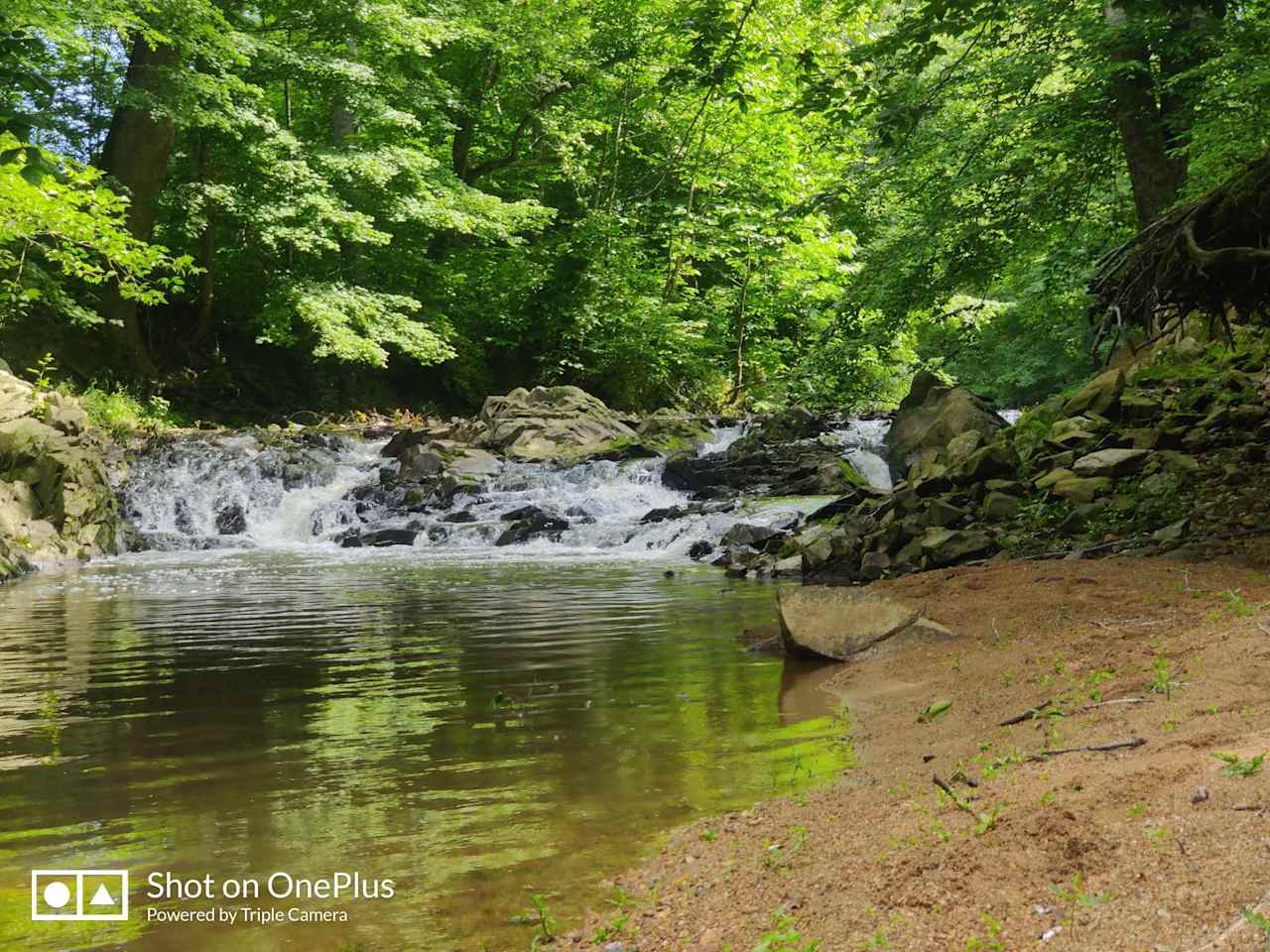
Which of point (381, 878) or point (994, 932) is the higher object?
point (994, 932)

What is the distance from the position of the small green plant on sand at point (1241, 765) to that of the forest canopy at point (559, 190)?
21.2ft

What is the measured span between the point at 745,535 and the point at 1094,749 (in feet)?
33.1

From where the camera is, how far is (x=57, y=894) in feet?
10.1

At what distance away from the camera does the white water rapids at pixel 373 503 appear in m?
15.9

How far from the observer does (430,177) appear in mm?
25312

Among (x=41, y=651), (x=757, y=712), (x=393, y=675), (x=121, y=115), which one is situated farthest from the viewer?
(x=121, y=115)

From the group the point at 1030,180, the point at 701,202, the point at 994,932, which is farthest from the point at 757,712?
the point at 701,202

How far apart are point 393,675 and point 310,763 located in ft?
6.35

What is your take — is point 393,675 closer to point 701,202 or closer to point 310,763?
point 310,763

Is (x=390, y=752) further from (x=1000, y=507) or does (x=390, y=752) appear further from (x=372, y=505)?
(x=372, y=505)

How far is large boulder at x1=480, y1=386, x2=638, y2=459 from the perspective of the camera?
21.0m

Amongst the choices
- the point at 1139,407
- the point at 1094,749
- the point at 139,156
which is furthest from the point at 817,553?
the point at 139,156

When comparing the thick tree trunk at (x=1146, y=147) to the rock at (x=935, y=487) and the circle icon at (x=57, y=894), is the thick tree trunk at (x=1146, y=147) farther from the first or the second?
the circle icon at (x=57, y=894)

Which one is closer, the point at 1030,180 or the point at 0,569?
the point at 0,569
